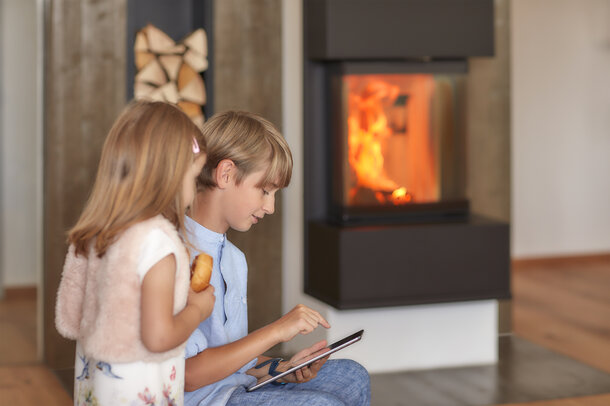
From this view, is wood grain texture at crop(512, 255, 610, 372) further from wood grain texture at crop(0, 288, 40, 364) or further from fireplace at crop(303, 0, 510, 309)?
wood grain texture at crop(0, 288, 40, 364)

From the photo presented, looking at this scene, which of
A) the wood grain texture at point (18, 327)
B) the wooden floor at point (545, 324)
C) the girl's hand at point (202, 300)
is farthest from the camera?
the wood grain texture at point (18, 327)

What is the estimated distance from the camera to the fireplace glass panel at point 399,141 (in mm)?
2998

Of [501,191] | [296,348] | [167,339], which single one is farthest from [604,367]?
[167,339]

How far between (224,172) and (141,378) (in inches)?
16.4

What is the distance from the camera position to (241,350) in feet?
4.62

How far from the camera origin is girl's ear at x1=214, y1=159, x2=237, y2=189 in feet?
5.02

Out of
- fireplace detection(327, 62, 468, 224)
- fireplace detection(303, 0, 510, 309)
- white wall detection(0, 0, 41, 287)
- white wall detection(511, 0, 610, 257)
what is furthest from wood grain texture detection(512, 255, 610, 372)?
white wall detection(0, 0, 41, 287)

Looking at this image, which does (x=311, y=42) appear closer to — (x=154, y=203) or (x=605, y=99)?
(x=154, y=203)

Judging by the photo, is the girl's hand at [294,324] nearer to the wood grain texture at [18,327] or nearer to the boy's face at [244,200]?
the boy's face at [244,200]

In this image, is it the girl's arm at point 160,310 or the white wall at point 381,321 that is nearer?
the girl's arm at point 160,310

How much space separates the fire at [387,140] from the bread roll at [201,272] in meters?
1.63

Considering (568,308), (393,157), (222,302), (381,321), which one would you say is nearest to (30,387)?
(381,321)

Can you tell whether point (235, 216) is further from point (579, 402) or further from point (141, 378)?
point (579, 402)

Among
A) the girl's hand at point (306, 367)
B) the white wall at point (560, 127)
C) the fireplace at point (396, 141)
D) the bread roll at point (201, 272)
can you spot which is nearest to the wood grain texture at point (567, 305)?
the white wall at point (560, 127)
